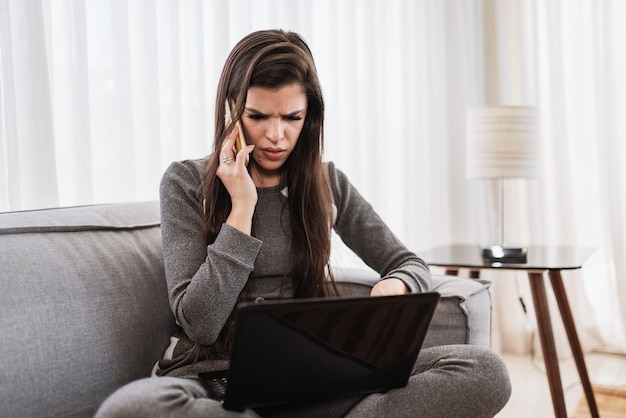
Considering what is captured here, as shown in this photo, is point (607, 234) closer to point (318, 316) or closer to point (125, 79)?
point (125, 79)

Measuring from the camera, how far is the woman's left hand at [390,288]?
4.90 feet

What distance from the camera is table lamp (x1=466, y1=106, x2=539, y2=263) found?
2.23 metres

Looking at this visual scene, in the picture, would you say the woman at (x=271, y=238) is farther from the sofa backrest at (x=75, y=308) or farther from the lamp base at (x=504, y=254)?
the lamp base at (x=504, y=254)

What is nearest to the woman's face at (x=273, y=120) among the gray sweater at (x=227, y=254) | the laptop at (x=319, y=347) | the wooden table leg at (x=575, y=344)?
the gray sweater at (x=227, y=254)

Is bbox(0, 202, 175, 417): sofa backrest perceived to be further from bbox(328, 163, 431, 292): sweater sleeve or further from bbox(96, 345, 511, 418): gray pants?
bbox(328, 163, 431, 292): sweater sleeve

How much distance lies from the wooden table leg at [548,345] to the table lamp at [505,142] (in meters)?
0.17

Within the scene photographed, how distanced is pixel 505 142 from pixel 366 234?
766mm

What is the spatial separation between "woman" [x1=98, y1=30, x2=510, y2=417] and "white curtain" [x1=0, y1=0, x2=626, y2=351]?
1.20ft

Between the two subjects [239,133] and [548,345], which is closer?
[239,133]

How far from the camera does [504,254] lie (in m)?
2.18

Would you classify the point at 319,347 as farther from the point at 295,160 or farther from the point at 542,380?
the point at 542,380

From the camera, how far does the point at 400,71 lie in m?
2.85

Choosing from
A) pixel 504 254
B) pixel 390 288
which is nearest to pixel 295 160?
pixel 390 288

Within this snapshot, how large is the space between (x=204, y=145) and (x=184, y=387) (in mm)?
1002
